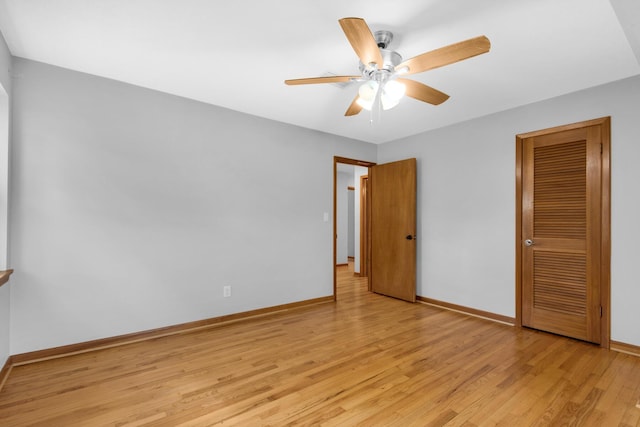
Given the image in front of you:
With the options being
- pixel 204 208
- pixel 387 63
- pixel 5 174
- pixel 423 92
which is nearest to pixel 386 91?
pixel 387 63

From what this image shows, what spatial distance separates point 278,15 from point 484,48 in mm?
1209

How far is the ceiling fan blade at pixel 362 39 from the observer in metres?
1.46

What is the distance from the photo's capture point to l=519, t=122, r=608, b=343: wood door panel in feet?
9.21

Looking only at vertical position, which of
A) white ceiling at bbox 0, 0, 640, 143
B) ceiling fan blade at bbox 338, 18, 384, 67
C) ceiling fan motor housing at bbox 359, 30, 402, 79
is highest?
white ceiling at bbox 0, 0, 640, 143

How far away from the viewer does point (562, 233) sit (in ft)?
9.88

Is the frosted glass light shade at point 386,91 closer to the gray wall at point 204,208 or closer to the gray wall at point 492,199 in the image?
the gray wall at point 204,208

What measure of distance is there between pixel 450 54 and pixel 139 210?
286 centimetres

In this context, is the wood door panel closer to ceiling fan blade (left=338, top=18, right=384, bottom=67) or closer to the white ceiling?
the white ceiling

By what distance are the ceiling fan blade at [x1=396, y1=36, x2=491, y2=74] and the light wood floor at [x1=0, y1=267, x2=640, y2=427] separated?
209cm

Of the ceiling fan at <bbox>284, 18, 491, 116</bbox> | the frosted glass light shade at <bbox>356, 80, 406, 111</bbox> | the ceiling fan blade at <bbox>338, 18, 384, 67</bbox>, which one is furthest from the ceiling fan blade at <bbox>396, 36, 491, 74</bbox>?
the ceiling fan blade at <bbox>338, 18, 384, 67</bbox>

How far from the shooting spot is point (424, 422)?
5.66 feet

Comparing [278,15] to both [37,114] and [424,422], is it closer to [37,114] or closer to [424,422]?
[37,114]

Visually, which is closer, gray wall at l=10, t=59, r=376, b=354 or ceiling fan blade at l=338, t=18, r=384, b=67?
ceiling fan blade at l=338, t=18, r=384, b=67

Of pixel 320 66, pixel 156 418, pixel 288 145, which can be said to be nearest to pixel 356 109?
pixel 320 66
